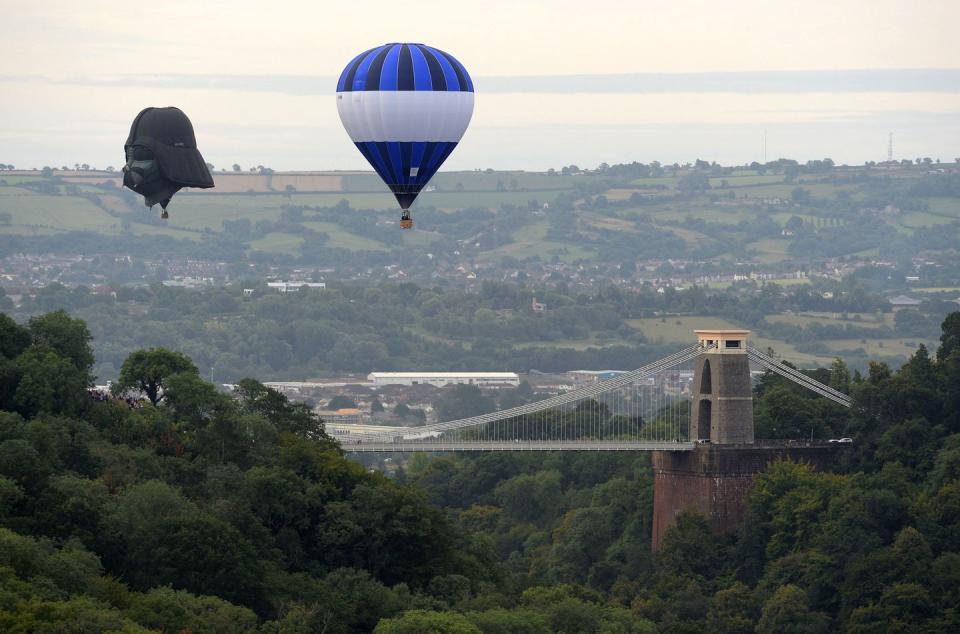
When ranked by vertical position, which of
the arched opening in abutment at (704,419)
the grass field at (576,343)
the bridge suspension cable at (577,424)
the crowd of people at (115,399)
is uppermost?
the crowd of people at (115,399)

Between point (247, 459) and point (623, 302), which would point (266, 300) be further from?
point (247, 459)

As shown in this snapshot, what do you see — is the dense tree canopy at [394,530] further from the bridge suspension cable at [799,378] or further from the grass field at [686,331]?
the grass field at [686,331]

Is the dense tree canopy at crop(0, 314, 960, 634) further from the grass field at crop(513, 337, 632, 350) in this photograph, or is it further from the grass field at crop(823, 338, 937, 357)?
the grass field at crop(513, 337, 632, 350)

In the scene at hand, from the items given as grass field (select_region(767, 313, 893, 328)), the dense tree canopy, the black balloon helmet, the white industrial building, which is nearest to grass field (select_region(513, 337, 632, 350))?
the white industrial building

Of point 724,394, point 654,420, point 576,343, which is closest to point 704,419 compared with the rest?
point 724,394

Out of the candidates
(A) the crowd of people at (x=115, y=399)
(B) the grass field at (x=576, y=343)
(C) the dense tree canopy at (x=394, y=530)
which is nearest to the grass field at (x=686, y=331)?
(B) the grass field at (x=576, y=343)

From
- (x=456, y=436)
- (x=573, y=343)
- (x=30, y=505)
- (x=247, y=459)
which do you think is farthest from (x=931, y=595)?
(x=573, y=343)
